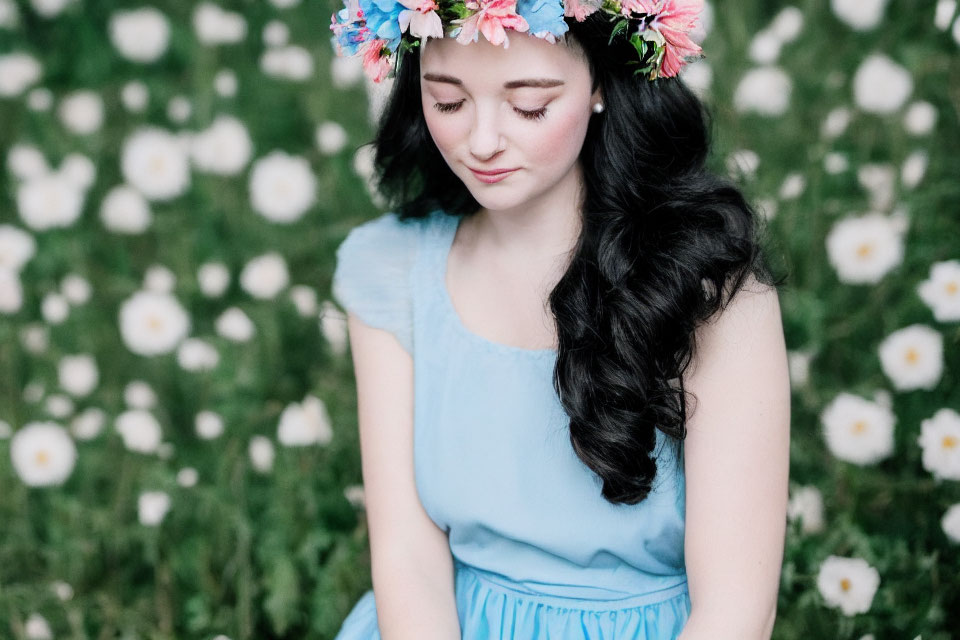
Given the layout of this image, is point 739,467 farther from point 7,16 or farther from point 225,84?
point 7,16

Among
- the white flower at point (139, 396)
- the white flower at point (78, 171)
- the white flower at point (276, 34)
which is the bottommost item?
the white flower at point (139, 396)

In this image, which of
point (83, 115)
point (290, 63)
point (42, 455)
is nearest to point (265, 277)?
point (42, 455)

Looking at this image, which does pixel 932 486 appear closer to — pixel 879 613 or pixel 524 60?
pixel 879 613

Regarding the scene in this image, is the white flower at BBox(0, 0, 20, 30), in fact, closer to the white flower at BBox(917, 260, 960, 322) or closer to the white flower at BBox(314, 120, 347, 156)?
the white flower at BBox(314, 120, 347, 156)

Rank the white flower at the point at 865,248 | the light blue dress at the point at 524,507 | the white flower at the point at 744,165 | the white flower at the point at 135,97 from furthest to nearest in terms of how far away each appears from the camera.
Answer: the white flower at the point at 135,97 < the white flower at the point at 744,165 < the white flower at the point at 865,248 < the light blue dress at the point at 524,507

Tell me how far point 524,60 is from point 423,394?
1.67 feet

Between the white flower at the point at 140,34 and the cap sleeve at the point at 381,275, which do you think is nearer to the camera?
the cap sleeve at the point at 381,275

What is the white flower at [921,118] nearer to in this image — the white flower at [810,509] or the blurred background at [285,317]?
the blurred background at [285,317]

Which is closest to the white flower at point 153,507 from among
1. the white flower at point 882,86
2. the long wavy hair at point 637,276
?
the long wavy hair at point 637,276

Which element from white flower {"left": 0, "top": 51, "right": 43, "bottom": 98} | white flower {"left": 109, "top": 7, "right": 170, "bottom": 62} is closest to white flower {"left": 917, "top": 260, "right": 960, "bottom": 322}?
white flower {"left": 109, "top": 7, "right": 170, "bottom": 62}

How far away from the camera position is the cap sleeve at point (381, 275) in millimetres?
1569

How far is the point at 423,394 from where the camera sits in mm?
1537

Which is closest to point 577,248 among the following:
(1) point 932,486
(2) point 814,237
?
(1) point 932,486

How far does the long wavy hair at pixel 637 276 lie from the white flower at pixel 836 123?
0.97 m
